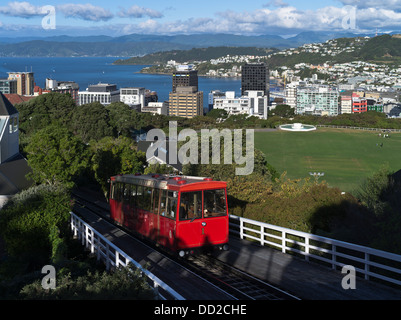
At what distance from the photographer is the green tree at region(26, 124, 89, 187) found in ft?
86.0

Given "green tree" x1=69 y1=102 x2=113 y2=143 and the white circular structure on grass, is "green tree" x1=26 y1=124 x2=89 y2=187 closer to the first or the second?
"green tree" x1=69 y1=102 x2=113 y2=143

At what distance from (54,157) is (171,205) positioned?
1537cm

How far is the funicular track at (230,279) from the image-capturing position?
385 inches

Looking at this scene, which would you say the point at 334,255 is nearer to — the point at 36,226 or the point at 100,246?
the point at 100,246

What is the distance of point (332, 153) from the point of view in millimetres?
81938

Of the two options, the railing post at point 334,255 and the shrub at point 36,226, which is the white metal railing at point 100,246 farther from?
the railing post at point 334,255

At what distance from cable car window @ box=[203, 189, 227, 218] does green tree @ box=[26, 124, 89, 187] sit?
1485 cm

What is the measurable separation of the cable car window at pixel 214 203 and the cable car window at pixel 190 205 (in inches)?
6.7

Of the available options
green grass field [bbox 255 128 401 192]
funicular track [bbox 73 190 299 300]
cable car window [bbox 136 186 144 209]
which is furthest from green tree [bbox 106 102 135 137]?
funicular track [bbox 73 190 299 300]

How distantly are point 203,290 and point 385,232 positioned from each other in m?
4.69

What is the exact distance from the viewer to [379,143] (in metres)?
93.2

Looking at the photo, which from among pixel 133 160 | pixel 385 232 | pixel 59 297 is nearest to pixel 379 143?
pixel 133 160

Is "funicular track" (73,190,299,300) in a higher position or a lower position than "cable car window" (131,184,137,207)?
lower

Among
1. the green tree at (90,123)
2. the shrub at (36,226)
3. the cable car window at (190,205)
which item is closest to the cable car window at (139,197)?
the shrub at (36,226)
